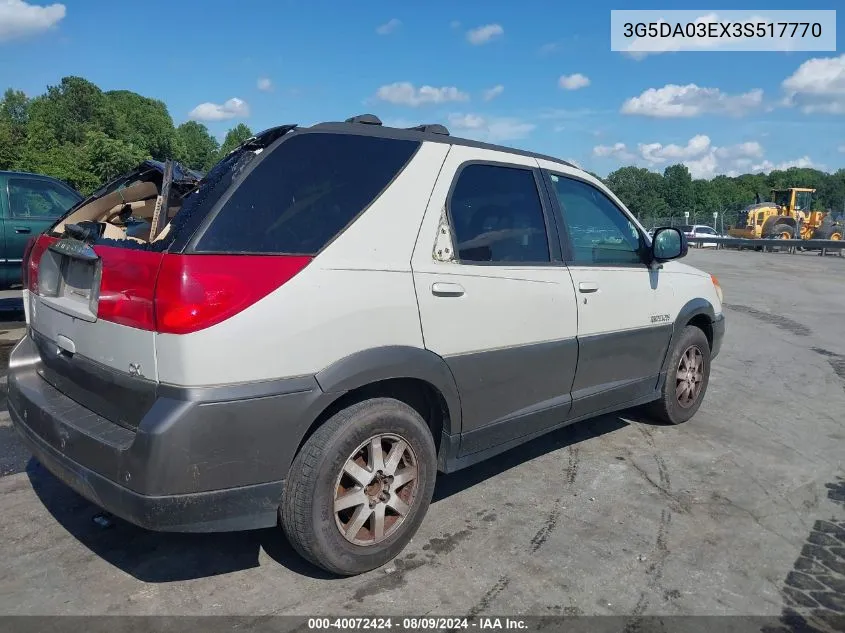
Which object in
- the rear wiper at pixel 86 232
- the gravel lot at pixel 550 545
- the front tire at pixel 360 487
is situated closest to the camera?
the front tire at pixel 360 487

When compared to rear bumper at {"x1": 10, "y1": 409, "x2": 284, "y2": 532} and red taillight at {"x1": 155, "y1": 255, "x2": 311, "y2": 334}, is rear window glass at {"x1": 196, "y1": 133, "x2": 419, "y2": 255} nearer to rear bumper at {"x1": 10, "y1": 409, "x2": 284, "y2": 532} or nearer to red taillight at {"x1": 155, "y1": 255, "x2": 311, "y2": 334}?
red taillight at {"x1": 155, "y1": 255, "x2": 311, "y2": 334}

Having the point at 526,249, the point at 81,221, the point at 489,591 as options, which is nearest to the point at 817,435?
the point at 526,249

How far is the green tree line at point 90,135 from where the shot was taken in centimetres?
4125

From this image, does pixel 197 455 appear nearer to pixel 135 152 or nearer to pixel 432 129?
pixel 432 129

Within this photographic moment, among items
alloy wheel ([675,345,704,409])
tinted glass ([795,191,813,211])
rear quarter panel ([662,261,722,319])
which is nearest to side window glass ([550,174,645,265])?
rear quarter panel ([662,261,722,319])

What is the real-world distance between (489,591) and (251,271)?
172 centimetres

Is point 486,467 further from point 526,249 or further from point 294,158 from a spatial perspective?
point 294,158

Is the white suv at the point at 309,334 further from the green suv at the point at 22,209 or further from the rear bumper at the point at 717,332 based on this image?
the green suv at the point at 22,209

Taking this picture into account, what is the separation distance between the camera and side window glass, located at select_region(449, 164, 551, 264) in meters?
3.44

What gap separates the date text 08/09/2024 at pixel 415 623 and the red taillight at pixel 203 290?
1.30 metres

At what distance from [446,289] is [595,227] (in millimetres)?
1606

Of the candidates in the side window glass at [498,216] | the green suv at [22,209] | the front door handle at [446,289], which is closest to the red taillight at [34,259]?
the front door handle at [446,289]

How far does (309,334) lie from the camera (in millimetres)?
2686

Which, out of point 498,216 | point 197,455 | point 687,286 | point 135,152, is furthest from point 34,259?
point 135,152
